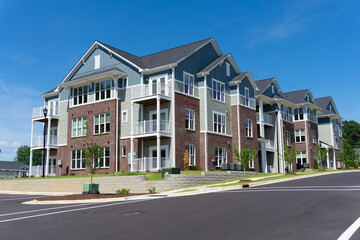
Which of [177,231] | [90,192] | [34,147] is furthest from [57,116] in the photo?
[177,231]

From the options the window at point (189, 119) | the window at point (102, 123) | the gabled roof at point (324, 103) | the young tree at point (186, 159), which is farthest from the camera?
the gabled roof at point (324, 103)

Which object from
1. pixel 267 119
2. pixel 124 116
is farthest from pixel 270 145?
pixel 124 116

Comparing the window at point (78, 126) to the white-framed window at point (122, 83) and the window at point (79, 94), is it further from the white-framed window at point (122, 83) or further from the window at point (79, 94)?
the white-framed window at point (122, 83)

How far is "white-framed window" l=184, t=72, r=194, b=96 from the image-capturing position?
33812 millimetres

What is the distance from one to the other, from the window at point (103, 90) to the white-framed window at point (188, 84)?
7088 millimetres

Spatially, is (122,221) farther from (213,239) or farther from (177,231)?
(213,239)

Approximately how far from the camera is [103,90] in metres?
35.3

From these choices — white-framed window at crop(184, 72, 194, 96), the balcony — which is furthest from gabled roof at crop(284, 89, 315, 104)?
white-framed window at crop(184, 72, 194, 96)

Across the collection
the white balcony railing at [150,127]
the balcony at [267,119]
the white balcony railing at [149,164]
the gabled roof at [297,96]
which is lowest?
the white balcony railing at [149,164]

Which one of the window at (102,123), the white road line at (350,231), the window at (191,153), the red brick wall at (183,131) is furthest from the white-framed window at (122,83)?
the white road line at (350,231)

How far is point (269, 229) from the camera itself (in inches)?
345

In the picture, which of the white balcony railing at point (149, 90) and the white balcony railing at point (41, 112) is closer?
the white balcony railing at point (149, 90)

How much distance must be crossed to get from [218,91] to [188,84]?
4.02 meters

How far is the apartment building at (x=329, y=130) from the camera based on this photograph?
5762 centimetres
